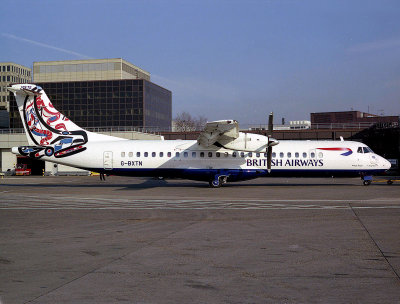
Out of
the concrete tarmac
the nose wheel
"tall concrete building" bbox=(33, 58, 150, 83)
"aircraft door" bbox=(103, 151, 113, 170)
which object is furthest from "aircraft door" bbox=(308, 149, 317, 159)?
"tall concrete building" bbox=(33, 58, 150, 83)

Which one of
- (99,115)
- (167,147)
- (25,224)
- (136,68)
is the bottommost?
(25,224)

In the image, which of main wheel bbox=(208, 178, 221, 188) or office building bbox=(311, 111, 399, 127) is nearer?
main wheel bbox=(208, 178, 221, 188)

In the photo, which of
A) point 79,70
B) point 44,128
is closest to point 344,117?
point 79,70

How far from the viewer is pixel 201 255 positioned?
31.0 feet

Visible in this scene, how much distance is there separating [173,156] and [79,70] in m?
75.8

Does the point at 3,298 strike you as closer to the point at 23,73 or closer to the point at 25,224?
the point at 25,224

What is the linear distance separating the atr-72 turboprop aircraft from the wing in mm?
583

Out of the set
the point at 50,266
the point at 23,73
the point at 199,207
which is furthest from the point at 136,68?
the point at 50,266

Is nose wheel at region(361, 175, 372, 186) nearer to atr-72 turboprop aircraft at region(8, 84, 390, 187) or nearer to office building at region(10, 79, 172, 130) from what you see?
atr-72 turboprop aircraft at region(8, 84, 390, 187)

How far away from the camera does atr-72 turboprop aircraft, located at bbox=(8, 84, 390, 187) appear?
98.3 ft

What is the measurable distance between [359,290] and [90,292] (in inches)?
170

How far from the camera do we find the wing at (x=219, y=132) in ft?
85.4

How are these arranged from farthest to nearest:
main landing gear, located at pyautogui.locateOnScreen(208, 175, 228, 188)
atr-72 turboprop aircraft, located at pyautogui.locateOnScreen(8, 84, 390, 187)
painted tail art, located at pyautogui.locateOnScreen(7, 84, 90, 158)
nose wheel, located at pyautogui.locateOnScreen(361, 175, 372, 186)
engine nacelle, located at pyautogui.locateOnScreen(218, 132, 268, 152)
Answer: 1. nose wheel, located at pyautogui.locateOnScreen(361, 175, 372, 186)
2. main landing gear, located at pyautogui.locateOnScreen(208, 175, 228, 188)
3. atr-72 turboprop aircraft, located at pyautogui.locateOnScreen(8, 84, 390, 187)
4. painted tail art, located at pyautogui.locateOnScreen(7, 84, 90, 158)
5. engine nacelle, located at pyautogui.locateOnScreen(218, 132, 268, 152)

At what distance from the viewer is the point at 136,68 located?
109m
